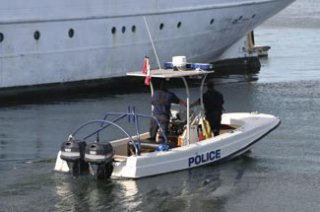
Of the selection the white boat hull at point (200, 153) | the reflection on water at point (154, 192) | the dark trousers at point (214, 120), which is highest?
the dark trousers at point (214, 120)

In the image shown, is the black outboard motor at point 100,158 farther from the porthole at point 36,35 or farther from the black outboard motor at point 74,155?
the porthole at point 36,35

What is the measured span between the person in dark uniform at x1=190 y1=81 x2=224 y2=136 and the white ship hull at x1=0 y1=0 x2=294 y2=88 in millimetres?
9787

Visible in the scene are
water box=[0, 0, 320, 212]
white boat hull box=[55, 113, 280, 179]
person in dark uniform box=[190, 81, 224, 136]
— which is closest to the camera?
water box=[0, 0, 320, 212]

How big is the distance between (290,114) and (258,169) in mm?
6675

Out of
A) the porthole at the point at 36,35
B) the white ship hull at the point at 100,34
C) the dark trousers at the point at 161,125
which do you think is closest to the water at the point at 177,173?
the dark trousers at the point at 161,125

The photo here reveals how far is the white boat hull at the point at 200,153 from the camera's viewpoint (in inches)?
559

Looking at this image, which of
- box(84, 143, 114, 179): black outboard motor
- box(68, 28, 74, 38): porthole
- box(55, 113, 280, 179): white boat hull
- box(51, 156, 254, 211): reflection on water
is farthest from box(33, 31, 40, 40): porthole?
box(84, 143, 114, 179): black outboard motor

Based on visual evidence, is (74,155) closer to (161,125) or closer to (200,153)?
(161,125)

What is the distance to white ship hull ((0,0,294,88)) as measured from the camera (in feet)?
79.8

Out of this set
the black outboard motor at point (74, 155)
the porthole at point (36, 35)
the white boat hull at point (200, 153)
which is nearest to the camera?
the black outboard motor at point (74, 155)

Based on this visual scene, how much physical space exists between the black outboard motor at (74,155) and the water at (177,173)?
244 mm

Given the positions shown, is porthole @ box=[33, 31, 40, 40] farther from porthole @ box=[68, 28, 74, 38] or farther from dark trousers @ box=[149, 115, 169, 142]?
dark trousers @ box=[149, 115, 169, 142]

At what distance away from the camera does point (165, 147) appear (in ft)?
48.1

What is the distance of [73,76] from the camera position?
2583cm
